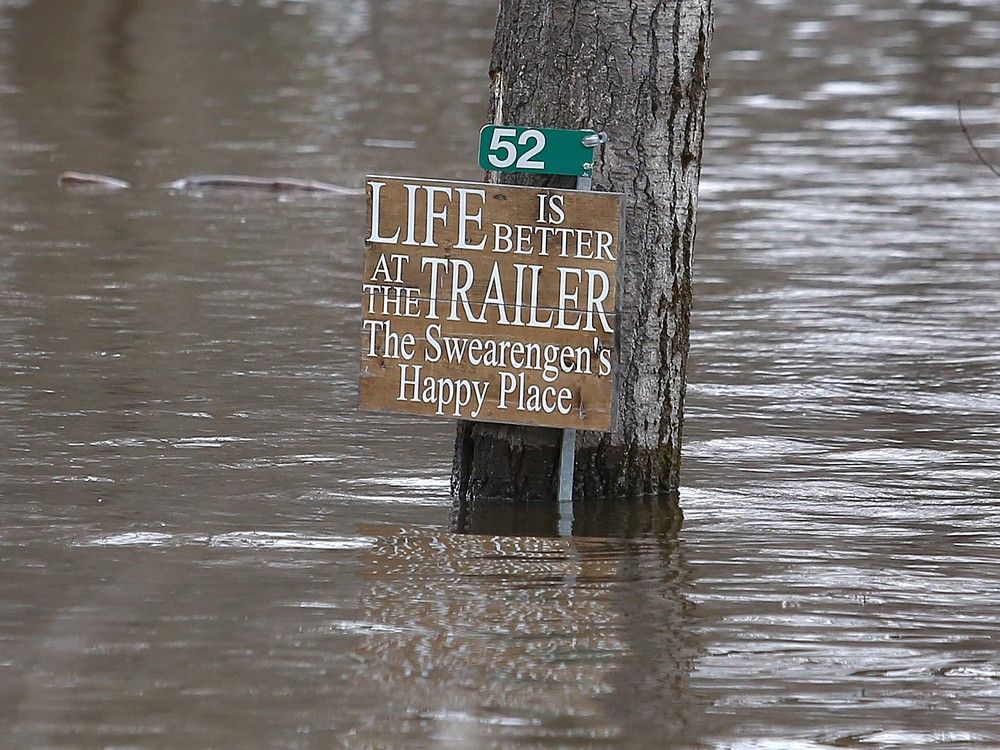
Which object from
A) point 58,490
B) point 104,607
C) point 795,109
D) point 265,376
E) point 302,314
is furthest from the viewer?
point 795,109

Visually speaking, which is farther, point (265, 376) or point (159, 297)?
point (159, 297)

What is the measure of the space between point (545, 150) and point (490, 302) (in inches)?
20.9

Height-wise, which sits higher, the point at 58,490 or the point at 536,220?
the point at 536,220

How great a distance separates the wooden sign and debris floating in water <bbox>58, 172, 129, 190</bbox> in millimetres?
7318

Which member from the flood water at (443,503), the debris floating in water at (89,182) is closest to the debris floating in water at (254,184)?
the flood water at (443,503)

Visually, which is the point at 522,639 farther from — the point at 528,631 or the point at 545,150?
the point at 545,150

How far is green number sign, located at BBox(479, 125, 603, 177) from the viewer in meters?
5.73

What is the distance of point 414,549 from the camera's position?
5566 millimetres

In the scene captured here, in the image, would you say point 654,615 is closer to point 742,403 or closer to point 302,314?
point 742,403

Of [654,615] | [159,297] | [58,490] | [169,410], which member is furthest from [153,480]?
[159,297]

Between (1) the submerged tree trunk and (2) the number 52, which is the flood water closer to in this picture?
(1) the submerged tree trunk

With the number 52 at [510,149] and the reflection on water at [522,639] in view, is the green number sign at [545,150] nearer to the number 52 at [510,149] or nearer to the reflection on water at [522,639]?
the number 52 at [510,149]

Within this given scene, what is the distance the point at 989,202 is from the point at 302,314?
19.4 ft

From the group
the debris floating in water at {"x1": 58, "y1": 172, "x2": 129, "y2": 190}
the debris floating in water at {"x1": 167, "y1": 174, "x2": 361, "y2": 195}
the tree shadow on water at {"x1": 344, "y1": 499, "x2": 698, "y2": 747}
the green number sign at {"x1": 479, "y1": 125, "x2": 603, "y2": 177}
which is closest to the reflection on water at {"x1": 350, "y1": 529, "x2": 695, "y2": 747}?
the tree shadow on water at {"x1": 344, "y1": 499, "x2": 698, "y2": 747}
